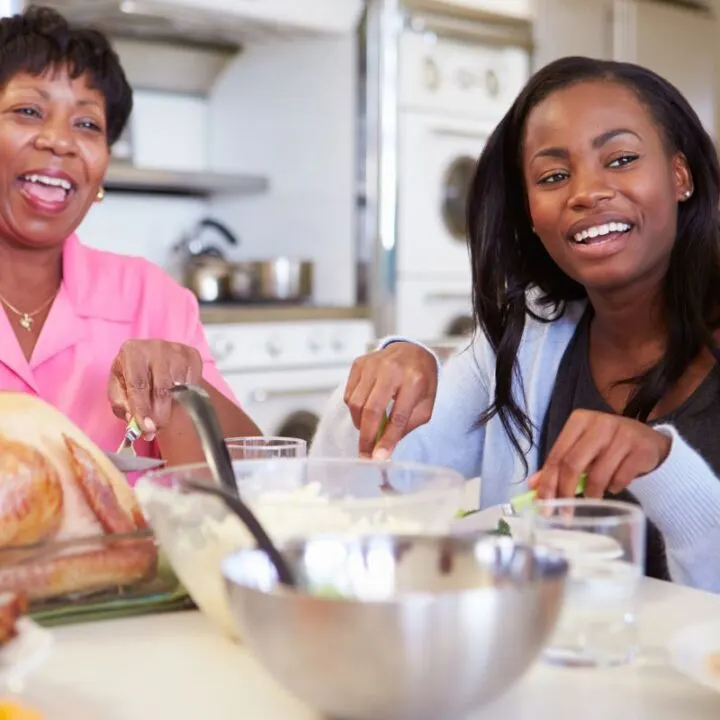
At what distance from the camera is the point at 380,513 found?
2.34 ft

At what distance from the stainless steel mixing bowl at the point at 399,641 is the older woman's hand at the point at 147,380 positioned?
1.88 feet

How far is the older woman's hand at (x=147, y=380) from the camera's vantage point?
3.74 feet

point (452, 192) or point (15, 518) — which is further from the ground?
point (452, 192)

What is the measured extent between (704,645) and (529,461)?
77cm

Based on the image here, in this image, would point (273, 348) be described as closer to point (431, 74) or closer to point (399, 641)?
point (431, 74)

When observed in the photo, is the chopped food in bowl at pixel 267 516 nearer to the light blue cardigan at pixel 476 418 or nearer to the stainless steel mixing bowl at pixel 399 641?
the stainless steel mixing bowl at pixel 399 641

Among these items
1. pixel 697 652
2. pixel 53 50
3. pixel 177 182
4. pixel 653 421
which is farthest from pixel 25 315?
pixel 177 182

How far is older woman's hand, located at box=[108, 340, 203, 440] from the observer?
1.14 m

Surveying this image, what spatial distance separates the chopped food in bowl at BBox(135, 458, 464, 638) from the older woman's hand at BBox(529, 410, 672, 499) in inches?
6.3

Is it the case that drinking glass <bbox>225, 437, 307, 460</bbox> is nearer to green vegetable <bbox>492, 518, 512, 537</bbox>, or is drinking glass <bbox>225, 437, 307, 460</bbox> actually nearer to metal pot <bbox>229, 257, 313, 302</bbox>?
green vegetable <bbox>492, 518, 512, 537</bbox>

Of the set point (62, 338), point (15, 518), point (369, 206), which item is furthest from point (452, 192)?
point (15, 518)

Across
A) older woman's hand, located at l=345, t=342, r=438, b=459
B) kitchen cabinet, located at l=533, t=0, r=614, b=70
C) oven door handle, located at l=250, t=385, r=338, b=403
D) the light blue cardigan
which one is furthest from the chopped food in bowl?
kitchen cabinet, located at l=533, t=0, r=614, b=70

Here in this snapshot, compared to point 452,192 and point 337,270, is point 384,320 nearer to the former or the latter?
point 337,270

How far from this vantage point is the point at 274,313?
9.57ft
